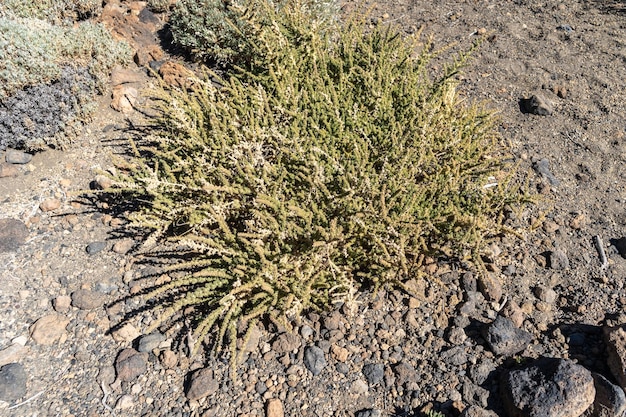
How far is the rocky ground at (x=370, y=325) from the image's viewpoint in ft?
8.53

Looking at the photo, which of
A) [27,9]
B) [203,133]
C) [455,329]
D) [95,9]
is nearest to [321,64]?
[203,133]

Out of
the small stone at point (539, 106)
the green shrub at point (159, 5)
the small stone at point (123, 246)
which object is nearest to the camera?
the small stone at point (123, 246)

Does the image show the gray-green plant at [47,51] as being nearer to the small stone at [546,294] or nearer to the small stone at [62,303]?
the small stone at [62,303]

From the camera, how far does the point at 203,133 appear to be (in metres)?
3.38

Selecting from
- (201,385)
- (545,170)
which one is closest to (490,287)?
(545,170)

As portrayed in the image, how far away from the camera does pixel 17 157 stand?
13.0 feet

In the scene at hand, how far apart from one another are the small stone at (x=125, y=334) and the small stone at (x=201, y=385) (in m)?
0.49

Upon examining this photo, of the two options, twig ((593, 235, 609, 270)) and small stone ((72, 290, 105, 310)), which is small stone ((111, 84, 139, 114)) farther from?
twig ((593, 235, 609, 270))

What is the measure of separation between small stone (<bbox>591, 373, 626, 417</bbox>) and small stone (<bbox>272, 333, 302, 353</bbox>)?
1.58 metres

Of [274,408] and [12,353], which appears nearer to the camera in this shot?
[274,408]

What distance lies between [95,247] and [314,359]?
70.4 inches

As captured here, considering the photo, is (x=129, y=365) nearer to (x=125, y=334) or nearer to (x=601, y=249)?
(x=125, y=334)

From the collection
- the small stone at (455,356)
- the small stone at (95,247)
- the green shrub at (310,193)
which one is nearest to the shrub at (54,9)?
the green shrub at (310,193)

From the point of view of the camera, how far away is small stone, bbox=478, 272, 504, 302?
9.89 feet
